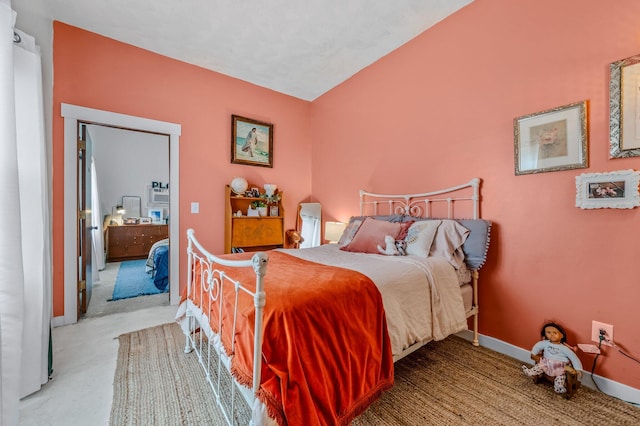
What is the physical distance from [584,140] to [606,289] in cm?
93

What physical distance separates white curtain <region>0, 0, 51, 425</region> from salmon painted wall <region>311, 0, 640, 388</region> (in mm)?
2831

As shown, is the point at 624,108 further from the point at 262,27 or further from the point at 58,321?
the point at 58,321

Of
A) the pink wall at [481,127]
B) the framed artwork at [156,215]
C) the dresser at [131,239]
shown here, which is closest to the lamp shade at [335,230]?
the pink wall at [481,127]

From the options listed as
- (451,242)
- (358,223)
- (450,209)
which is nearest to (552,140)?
(450,209)

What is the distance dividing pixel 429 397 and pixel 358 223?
65.0 inches

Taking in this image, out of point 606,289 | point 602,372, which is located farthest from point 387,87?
point 602,372

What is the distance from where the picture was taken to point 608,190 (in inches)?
61.5

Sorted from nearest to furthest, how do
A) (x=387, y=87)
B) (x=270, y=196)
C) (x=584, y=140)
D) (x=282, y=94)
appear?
1. (x=584, y=140)
2. (x=387, y=87)
3. (x=270, y=196)
4. (x=282, y=94)

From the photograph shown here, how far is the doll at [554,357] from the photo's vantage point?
1.56 m

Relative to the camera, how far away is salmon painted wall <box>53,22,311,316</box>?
8.18ft

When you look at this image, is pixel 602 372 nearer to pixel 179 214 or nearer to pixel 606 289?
pixel 606 289

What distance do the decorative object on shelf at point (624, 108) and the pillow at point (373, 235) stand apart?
1422 mm

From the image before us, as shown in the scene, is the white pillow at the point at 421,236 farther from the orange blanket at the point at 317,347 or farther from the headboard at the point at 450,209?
the orange blanket at the point at 317,347

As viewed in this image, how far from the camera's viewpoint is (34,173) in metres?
1.56
